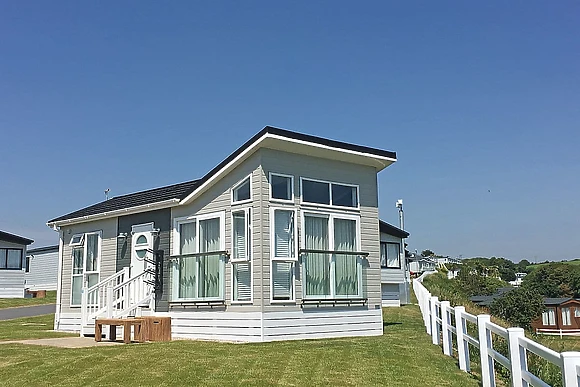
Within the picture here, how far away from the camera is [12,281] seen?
3534cm

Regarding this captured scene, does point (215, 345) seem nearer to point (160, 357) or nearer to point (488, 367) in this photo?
point (160, 357)

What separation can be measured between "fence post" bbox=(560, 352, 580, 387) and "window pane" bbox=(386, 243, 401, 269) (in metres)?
→ 26.2

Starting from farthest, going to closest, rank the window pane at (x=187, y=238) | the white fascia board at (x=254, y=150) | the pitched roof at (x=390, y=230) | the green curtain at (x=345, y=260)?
the pitched roof at (x=390, y=230)
the window pane at (x=187, y=238)
the green curtain at (x=345, y=260)
the white fascia board at (x=254, y=150)

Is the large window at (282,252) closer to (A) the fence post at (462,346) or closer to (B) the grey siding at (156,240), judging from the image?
(B) the grey siding at (156,240)

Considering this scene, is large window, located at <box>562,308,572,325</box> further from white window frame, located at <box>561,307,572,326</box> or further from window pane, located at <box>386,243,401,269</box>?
window pane, located at <box>386,243,401,269</box>

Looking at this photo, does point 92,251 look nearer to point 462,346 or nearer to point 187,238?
point 187,238

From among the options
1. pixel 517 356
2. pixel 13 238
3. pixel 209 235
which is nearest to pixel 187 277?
pixel 209 235

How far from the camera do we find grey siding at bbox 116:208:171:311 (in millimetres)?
15242

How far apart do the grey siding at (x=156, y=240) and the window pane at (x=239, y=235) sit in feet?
8.28

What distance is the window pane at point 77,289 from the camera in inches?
711

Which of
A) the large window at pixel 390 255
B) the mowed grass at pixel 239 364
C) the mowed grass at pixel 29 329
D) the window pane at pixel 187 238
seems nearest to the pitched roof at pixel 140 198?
the window pane at pixel 187 238

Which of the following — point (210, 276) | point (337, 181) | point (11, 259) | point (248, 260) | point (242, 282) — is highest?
point (337, 181)

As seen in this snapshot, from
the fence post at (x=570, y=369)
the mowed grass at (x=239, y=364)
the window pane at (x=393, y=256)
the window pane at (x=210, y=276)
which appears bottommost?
the mowed grass at (x=239, y=364)

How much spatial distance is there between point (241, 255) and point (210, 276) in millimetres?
1016
